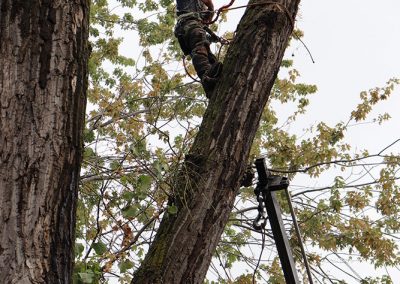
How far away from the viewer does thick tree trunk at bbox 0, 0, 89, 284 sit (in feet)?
6.08

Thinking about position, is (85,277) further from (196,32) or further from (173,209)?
(196,32)

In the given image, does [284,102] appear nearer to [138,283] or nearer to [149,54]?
[149,54]

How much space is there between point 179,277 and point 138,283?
0.17 metres

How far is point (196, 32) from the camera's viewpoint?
11.9 feet

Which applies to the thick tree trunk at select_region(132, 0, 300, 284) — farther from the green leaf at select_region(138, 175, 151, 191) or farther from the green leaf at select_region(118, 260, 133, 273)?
the green leaf at select_region(118, 260, 133, 273)

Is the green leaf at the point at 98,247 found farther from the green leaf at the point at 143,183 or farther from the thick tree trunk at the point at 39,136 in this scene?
the thick tree trunk at the point at 39,136

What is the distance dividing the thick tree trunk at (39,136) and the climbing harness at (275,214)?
144 centimetres

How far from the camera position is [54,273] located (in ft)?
6.20

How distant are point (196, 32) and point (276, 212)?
118cm

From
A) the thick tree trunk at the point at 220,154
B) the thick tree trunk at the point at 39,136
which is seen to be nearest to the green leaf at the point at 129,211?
the thick tree trunk at the point at 220,154

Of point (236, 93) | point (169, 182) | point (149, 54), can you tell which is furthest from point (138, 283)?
point (149, 54)

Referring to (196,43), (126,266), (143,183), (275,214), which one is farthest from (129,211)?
(196,43)

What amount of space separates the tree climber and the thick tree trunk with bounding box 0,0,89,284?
115 cm

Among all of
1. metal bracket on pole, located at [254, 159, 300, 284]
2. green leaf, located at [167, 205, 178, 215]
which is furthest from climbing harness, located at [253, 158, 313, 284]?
green leaf, located at [167, 205, 178, 215]
